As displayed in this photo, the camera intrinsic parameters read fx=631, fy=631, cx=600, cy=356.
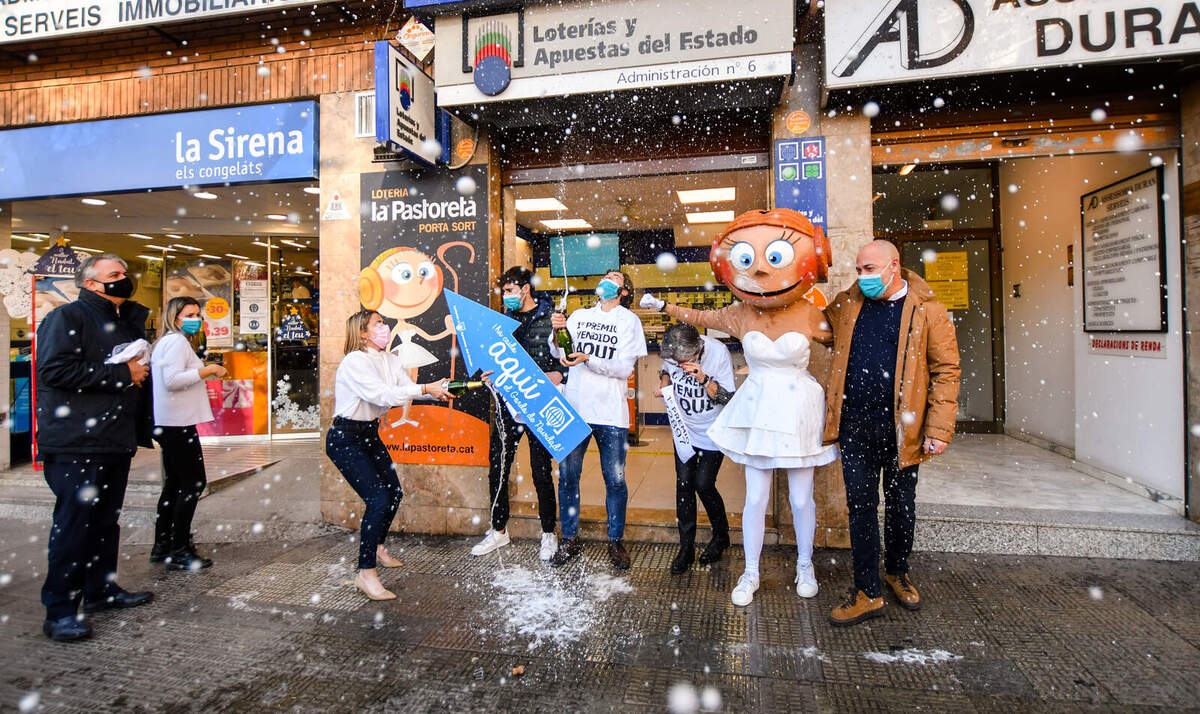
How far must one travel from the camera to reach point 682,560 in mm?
4234

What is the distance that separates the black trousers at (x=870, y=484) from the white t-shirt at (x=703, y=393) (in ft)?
2.65

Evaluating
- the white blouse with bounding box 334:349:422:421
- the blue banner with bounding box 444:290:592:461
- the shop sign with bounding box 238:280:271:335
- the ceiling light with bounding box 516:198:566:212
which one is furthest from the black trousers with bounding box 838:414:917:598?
the shop sign with bounding box 238:280:271:335

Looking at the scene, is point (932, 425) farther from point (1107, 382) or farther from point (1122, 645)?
point (1107, 382)

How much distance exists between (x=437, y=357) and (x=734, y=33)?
131 inches

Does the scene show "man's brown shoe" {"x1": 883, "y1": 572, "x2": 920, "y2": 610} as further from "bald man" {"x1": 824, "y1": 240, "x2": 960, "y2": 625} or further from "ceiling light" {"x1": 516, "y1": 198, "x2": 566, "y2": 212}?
"ceiling light" {"x1": 516, "y1": 198, "x2": 566, "y2": 212}

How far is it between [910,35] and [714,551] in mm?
3793

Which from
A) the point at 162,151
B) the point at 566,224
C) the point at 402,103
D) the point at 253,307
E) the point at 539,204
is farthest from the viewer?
the point at 566,224

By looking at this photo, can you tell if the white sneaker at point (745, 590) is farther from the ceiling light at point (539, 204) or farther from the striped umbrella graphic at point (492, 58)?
the ceiling light at point (539, 204)

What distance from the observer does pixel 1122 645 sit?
125 inches

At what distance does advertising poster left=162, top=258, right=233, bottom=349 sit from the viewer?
8.66 meters

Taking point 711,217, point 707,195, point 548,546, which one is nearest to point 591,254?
point 711,217

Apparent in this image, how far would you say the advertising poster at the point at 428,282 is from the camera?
5242 millimetres

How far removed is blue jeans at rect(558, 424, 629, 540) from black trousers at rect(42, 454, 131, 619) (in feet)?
9.07

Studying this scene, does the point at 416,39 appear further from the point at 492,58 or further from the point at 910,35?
the point at 910,35
